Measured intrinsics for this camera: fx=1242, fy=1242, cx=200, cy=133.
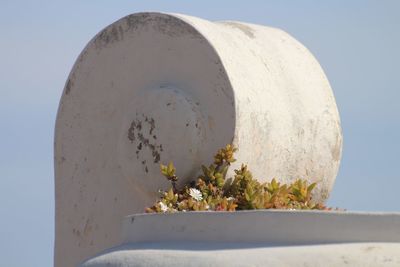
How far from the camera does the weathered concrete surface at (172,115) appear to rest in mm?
10844

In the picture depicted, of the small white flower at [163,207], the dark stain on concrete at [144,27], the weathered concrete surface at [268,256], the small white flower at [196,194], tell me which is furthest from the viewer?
the dark stain on concrete at [144,27]

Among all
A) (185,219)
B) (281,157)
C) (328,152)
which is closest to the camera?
(185,219)

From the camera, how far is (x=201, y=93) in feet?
35.8

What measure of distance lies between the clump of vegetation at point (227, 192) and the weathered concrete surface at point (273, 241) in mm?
841

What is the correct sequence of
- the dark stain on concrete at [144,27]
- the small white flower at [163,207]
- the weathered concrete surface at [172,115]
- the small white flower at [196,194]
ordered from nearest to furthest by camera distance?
the small white flower at [163,207] < the small white flower at [196,194] < the weathered concrete surface at [172,115] < the dark stain on concrete at [144,27]

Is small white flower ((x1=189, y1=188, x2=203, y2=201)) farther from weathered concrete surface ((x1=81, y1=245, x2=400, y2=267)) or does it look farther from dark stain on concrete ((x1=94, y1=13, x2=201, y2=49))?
dark stain on concrete ((x1=94, y1=13, x2=201, y2=49))

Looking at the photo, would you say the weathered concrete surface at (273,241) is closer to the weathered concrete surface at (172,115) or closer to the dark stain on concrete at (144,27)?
the weathered concrete surface at (172,115)

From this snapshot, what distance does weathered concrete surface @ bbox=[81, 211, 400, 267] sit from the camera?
834 cm

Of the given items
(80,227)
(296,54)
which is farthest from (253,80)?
(80,227)

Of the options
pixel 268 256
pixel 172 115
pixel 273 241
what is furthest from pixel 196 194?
pixel 268 256

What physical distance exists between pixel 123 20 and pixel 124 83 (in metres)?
0.60

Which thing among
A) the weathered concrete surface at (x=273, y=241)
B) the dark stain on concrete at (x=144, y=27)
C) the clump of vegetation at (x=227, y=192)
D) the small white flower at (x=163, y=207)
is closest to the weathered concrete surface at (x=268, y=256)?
the weathered concrete surface at (x=273, y=241)

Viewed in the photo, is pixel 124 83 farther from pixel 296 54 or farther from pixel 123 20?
pixel 296 54

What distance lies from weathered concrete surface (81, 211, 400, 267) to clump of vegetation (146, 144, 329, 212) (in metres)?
0.84
